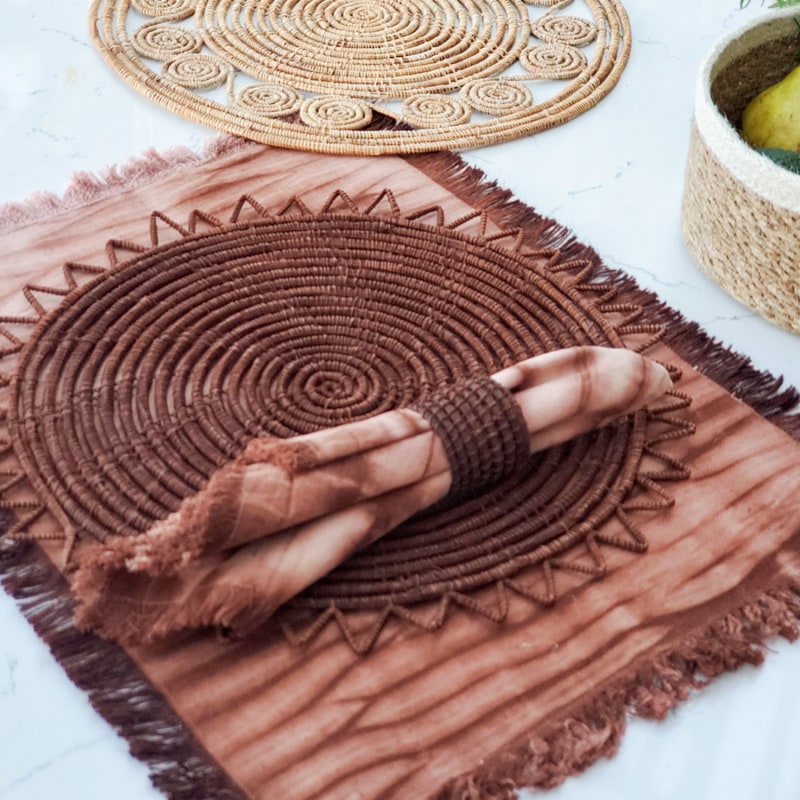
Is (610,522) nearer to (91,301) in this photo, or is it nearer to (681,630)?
(681,630)

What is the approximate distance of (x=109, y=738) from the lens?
672mm

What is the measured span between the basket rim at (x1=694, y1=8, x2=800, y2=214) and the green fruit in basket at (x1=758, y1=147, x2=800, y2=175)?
4cm

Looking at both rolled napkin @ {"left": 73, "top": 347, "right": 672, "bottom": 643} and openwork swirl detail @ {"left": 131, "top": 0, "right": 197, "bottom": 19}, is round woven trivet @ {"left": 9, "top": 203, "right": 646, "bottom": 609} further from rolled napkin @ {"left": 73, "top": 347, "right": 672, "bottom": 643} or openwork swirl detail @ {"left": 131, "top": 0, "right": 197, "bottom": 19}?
openwork swirl detail @ {"left": 131, "top": 0, "right": 197, "bottom": 19}

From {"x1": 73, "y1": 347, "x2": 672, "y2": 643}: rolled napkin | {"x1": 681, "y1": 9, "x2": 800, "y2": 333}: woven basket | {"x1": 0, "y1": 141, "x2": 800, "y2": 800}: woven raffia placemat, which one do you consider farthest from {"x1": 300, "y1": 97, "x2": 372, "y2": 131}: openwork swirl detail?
{"x1": 73, "y1": 347, "x2": 672, "y2": 643}: rolled napkin

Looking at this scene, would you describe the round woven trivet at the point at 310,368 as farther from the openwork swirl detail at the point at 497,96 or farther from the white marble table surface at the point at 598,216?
the openwork swirl detail at the point at 497,96

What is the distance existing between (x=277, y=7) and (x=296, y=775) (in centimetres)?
108

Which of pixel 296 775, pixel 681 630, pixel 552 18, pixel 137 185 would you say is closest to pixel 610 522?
pixel 681 630

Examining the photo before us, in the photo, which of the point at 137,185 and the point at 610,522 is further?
the point at 137,185

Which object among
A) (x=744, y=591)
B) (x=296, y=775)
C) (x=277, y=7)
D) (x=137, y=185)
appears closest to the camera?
(x=296, y=775)

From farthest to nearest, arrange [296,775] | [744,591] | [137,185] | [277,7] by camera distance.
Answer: [277,7], [137,185], [744,591], [296,775]

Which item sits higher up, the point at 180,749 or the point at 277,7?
the point at 277,7

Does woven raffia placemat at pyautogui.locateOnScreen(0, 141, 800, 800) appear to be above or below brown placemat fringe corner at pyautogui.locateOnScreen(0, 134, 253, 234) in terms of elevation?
below

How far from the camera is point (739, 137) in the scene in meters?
0.95

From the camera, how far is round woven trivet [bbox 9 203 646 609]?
78 centimetres
